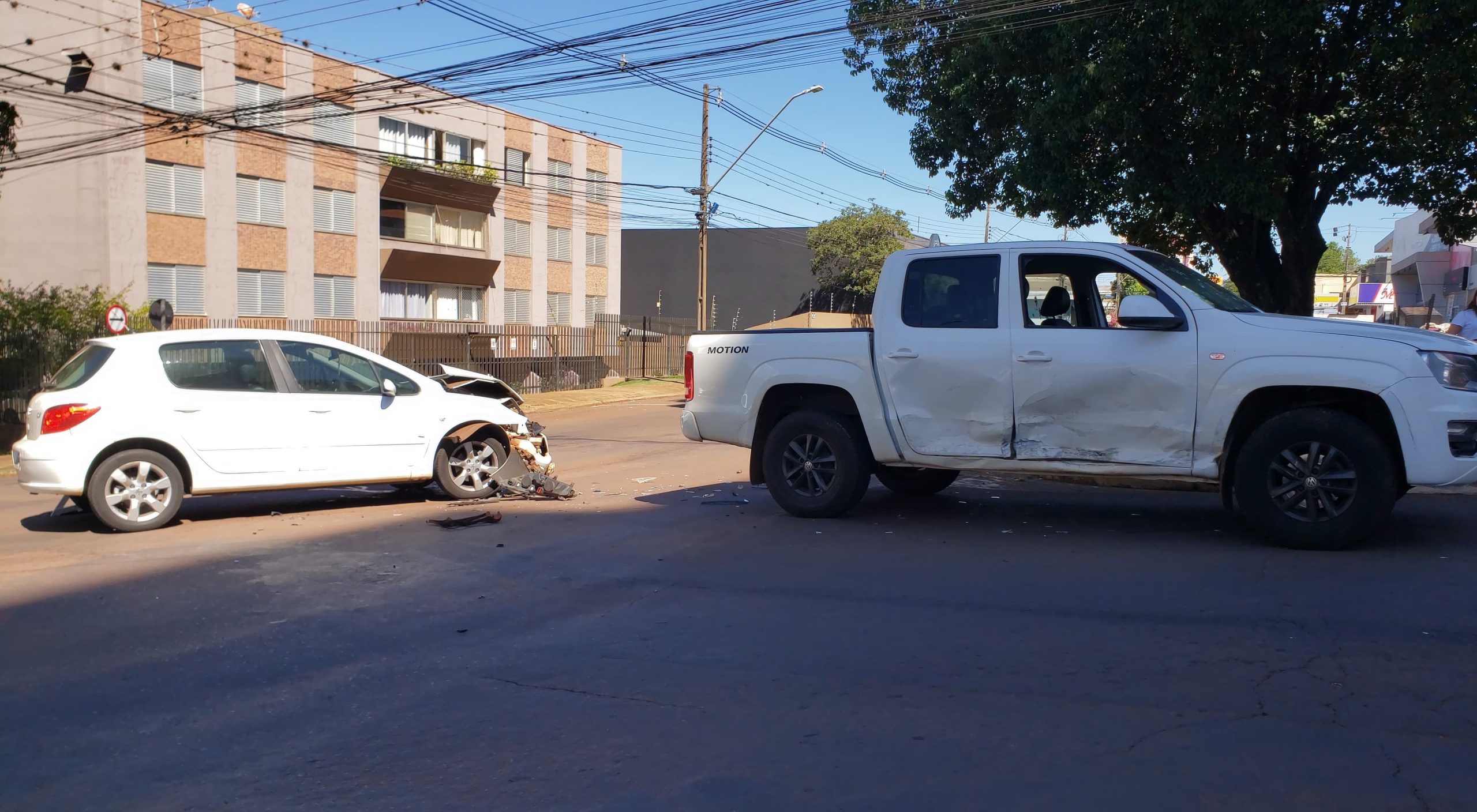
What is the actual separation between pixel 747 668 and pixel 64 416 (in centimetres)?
658

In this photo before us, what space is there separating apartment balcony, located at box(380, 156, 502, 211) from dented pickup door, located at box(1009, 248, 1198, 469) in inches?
1137

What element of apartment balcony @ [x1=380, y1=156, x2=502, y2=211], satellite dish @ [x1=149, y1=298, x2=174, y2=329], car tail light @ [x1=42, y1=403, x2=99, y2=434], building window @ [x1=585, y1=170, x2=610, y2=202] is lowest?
car tail light @ [x1=42, y1=403, x2=99, y2=434]

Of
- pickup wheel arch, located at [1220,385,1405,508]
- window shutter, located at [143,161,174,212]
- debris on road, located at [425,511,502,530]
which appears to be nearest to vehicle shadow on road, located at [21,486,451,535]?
debris on road, located at [425,511,502,530]

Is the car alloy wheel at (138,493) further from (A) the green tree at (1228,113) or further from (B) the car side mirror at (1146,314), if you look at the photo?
(A) the green tree at (1228,113)

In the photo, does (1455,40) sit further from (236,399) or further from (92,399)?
(92,399)

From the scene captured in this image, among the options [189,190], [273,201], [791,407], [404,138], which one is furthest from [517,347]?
[791,407]

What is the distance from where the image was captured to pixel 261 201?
32.3 m

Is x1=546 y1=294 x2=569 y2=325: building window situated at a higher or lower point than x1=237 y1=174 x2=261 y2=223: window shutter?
lower

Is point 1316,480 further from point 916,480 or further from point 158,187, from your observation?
point 158,187

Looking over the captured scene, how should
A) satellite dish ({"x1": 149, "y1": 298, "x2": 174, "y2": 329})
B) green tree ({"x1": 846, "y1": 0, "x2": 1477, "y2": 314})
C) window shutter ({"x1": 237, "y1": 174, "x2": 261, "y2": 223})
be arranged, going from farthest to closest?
1. window shutter ({"x1": 237, "y1": 174, "x2": 261, "y2": 223})
2. satellite dish ({"x1": 149, "y1": 298, "x2": 174, "y2": 329})
3. green tree ({"x1": 846, "y1": 0, "x2": 1477, "y2": 314})

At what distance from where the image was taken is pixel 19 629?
20.6 ft

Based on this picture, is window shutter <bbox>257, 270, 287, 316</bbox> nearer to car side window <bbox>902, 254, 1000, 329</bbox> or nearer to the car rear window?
the car rear window

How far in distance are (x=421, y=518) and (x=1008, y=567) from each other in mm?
4996

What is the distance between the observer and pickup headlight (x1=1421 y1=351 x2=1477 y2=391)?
7215 mm
